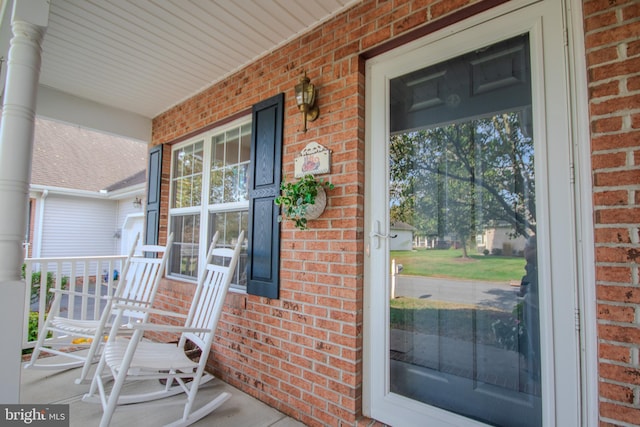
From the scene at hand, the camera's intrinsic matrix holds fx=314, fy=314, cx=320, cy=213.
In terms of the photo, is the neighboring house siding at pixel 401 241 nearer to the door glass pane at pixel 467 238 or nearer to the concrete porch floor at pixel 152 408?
the door glass pane at pixel 467 238

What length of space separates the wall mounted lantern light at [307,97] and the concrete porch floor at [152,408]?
2099 mm

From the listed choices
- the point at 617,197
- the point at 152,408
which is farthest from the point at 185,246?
the point at 617,197

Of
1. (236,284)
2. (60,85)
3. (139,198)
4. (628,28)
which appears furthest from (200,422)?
(139,198)

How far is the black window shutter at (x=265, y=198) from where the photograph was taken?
7.90ft

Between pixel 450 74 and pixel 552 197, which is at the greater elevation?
pixel 450 74

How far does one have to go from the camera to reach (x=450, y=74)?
1778 millimetres

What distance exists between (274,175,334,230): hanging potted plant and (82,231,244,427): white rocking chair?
55 centimetres

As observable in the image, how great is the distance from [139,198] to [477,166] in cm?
912

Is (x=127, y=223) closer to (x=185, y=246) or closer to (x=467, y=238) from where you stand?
(x=185, y=246)

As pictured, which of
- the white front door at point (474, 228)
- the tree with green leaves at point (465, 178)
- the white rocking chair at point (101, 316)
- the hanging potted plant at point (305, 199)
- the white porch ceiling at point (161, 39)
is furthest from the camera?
the white rocking chair at point (101, 316)

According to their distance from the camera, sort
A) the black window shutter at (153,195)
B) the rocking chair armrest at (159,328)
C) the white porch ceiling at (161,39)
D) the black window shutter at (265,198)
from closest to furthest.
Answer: the rocking chair armrest at (159,328), the white porch ceiling at (161,39), the black window shutter at (265,198), the black window shutter at (153,195)

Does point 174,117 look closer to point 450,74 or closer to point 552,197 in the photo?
point 450,74

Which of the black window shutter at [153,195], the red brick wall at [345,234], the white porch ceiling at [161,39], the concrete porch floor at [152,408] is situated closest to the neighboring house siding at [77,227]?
the black window shutter at [153,195]

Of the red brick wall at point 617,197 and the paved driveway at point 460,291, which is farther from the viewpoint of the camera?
the paved driveway at point 460,291
